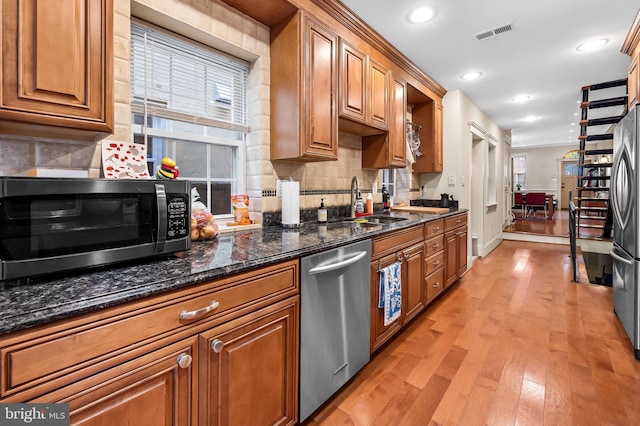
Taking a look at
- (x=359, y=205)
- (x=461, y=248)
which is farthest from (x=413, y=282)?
(x=461, y=248)

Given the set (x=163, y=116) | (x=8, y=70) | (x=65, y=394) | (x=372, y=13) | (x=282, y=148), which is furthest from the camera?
(x=372, y=13)

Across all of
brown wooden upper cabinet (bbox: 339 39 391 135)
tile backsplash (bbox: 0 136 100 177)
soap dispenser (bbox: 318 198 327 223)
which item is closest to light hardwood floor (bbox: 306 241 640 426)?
soap dispenser (bbox: 318 198 327 223)

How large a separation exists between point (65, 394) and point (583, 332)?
11.0 feet

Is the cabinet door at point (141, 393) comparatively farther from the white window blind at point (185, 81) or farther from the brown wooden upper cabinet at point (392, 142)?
the brown wooden upper cabinet at point (392, 142)

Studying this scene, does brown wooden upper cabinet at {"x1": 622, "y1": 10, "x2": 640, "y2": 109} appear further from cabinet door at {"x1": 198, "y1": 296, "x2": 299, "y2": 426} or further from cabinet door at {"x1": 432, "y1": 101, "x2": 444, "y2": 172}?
cabinet door at {"x1": 198, "y1": 296, "x2": 299, "y2": 426}

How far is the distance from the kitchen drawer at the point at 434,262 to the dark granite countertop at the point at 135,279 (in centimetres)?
144

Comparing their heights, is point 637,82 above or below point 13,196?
above

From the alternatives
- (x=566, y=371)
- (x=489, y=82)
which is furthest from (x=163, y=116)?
(x=489, y=82)

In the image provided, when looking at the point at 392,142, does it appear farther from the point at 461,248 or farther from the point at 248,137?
the point at 461,248

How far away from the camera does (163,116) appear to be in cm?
173

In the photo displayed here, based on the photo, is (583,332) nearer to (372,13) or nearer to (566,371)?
(566,371)

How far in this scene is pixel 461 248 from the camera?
3.66 meters

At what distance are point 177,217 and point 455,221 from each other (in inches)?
121

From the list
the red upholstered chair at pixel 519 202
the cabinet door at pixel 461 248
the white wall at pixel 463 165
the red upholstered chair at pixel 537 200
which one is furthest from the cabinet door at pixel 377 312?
the red upholstered chair at pixel 519 202
